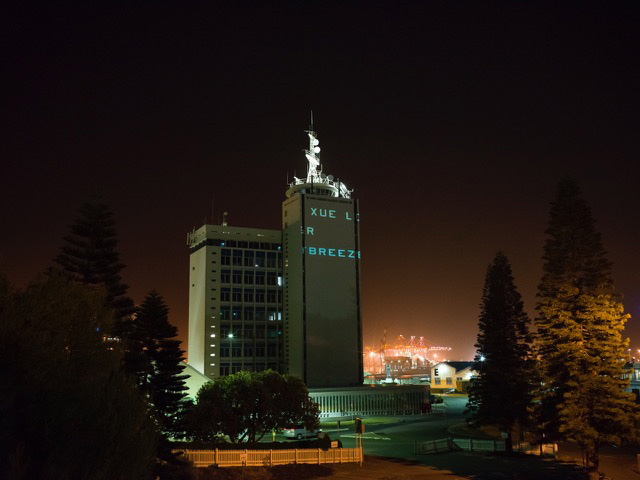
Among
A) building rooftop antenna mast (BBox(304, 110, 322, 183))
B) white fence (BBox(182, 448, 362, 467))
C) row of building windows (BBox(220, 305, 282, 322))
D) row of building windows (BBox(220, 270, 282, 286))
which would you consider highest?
building rooftop antenna mast (BBox(304, 110, 322, 183))

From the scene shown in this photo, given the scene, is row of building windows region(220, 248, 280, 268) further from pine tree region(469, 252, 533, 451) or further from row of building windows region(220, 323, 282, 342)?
pine tree region(469, 252, 533, 451)

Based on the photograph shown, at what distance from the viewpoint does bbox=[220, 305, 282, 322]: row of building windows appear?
3285 inches

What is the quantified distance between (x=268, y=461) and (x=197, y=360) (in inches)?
2270

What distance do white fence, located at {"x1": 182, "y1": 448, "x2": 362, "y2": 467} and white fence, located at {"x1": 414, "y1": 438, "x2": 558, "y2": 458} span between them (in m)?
9.68

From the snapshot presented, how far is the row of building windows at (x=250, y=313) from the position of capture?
83438mm

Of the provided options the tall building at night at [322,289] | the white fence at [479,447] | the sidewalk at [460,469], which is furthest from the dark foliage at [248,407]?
the tall building at night at [322,289]

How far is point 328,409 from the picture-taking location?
227 feet

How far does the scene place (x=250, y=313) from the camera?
8469cm

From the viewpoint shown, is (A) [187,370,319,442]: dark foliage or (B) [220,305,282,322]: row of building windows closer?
(A) [187,370,319,442]: dark foliage

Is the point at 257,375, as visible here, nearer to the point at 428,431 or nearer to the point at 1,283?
the point at 428,431

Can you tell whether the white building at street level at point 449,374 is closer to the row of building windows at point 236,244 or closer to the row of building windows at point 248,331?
the row of building windows at point 248,331

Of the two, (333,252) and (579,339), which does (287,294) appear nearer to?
(333,252)

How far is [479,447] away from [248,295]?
5099 centimetres

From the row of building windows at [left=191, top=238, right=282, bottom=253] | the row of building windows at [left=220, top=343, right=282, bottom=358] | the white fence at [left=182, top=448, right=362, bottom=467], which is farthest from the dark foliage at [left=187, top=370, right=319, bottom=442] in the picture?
the row of building windows at [left=191, top=238, right=282, bottom=253]
